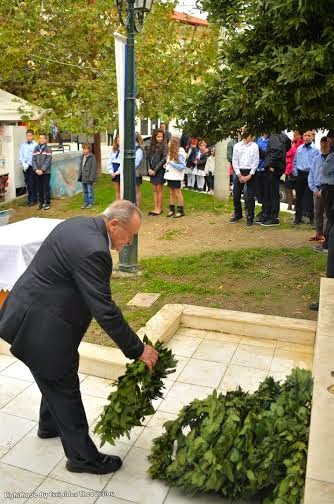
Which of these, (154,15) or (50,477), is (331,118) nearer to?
(50,477)

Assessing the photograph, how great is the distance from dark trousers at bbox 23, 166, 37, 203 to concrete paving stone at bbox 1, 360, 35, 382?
9075 millimetres

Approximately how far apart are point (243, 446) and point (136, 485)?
0.81 m

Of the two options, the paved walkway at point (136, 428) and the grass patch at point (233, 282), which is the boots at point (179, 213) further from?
the paved walkway at point (136, 428)

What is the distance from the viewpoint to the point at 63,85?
12.8 metres

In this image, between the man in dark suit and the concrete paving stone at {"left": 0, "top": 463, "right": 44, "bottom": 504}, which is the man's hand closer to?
the man in dark suit

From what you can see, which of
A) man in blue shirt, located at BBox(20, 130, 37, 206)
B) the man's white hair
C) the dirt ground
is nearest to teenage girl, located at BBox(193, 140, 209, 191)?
the dirt ground

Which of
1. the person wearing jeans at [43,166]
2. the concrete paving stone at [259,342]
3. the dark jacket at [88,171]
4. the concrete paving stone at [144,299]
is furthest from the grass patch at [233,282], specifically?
the person wearing jeans at [43,166]

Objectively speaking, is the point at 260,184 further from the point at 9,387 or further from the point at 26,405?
the point at 26,405

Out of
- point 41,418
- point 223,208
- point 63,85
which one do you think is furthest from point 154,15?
point 41,418

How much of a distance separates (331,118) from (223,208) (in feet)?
21.6

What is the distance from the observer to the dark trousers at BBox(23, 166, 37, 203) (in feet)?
43.5

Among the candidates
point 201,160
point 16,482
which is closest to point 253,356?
point 16,482

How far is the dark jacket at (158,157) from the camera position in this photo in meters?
11.3

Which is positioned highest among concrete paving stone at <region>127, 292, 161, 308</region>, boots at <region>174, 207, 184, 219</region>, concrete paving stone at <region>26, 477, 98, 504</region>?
boots at <region>174, 207, 184, 219</region>
